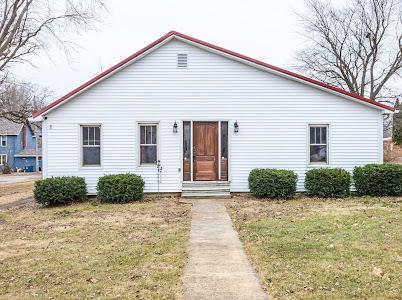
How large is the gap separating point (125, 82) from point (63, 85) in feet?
200

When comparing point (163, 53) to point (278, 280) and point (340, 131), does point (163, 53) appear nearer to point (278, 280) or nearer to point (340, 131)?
point (340, 131)

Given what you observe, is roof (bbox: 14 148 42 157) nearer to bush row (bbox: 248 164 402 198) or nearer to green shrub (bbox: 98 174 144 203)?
green shrub (bbox: 98 174 144 203)

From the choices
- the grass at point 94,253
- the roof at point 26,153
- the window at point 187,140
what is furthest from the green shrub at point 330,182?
the roof at point 26,153

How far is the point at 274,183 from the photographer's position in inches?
550

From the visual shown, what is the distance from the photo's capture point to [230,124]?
15297mm

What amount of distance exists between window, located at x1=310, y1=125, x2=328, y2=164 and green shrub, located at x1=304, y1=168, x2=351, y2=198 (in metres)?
1.27

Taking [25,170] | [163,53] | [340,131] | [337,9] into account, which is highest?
[337,9]

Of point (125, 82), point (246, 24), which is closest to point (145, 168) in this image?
point (125, 82)

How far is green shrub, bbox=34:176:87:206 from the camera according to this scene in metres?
13.6

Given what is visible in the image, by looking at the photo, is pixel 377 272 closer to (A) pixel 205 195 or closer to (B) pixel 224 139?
(A) pixel 205 195

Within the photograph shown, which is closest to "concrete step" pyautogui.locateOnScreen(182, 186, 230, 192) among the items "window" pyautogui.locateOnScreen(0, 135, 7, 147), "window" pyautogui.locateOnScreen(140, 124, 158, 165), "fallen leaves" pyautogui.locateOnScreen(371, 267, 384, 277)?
"window" pyautogui.locateOnScreen(140, 124, 158, 165)

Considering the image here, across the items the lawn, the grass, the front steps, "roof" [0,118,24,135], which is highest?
"roof" [0,118,24,135]

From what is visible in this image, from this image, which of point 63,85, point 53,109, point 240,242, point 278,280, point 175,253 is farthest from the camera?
point 63,85

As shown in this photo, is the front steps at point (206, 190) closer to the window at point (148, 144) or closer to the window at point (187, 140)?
the window at point (187, 140)
